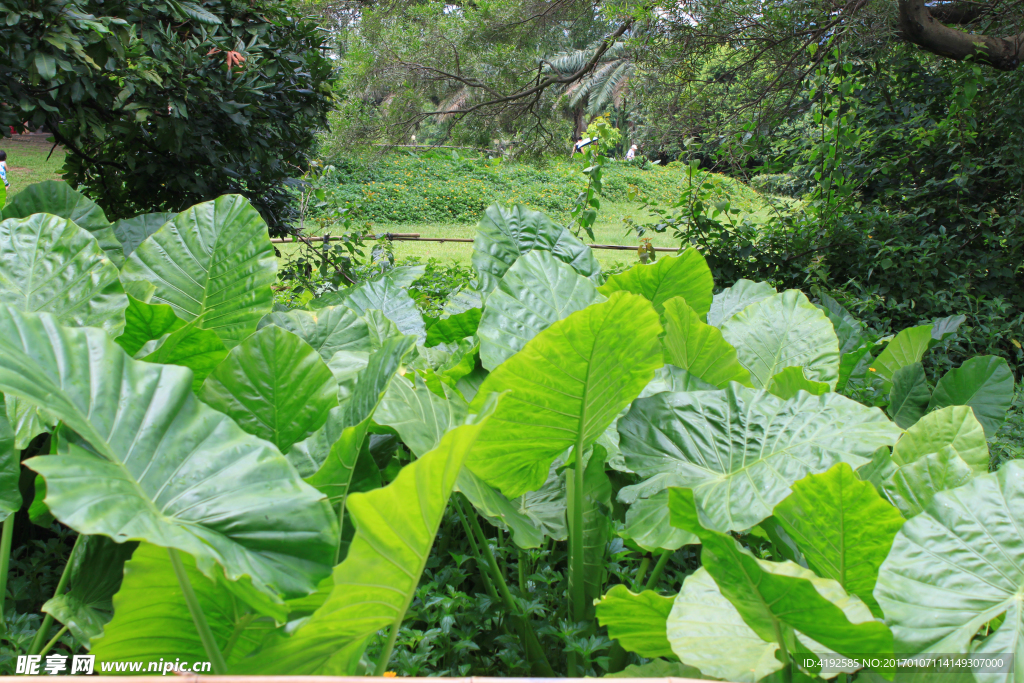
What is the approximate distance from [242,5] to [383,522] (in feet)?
8.23

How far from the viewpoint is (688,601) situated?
683 mm

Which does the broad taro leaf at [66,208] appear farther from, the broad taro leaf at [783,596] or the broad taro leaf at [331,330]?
the broad taro leaf at [783,596]

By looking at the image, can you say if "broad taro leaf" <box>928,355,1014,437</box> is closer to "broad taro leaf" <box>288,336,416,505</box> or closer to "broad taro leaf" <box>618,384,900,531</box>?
"broad taro leaf" <box>618,384,900,531</box>

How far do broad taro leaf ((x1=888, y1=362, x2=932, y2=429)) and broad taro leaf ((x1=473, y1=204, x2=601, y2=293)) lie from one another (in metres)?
0.90

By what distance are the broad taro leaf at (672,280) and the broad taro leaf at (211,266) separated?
59cm

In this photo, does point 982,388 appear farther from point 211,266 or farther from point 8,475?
point 8,475

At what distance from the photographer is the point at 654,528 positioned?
2.53 ft

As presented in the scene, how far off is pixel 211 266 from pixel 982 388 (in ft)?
5.79

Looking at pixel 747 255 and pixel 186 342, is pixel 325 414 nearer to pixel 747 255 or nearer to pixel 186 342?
pixel 186 342

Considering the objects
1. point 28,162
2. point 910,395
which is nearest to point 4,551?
point 910,395

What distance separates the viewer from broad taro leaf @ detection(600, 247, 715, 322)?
115 centimetres

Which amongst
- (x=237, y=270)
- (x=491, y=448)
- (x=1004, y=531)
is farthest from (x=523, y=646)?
(x=237, y=270)

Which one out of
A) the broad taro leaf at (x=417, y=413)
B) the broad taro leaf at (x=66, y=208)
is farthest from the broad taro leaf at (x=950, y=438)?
the broad taro leaf at (x=66, y=208)

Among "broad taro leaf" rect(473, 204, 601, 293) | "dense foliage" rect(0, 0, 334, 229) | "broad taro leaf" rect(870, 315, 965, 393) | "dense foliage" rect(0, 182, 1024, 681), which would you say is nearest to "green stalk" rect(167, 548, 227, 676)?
"dense foliage" rect(0, 182, 1024, 681)
